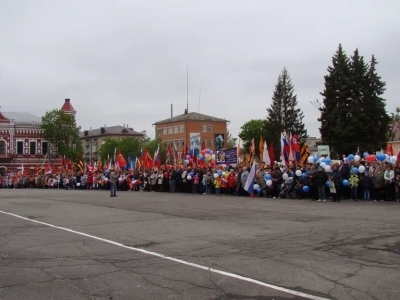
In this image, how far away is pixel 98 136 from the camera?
15875 centimetres

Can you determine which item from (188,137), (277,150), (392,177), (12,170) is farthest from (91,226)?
(188,137)

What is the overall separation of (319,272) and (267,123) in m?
78.5

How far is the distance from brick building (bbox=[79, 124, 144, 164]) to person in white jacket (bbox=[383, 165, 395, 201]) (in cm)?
13529

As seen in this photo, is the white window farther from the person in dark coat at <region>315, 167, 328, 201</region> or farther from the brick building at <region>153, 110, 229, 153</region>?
the person in dark coat at <region>315, 167, 328, 201</region>

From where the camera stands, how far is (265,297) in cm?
621

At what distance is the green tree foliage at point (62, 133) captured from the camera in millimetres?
97562

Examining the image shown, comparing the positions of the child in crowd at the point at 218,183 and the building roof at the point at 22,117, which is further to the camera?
the building roof at the point at 22,117

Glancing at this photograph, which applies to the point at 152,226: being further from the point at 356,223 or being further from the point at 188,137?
the point at 188,137

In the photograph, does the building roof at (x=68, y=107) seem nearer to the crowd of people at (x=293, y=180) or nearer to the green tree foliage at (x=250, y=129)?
the green tree foliage at (x=250, y=129)

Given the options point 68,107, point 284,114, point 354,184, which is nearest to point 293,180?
point 354,184

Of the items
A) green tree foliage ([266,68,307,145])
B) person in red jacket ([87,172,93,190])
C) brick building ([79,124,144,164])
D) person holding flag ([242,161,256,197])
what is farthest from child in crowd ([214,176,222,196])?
brick building ([79,124,144,164])

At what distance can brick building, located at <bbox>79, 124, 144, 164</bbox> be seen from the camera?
15562 centimetres

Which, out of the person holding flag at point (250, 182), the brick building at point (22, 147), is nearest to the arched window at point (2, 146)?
the brick building at point (22, 147)

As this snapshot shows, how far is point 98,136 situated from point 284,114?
86.1 metres
